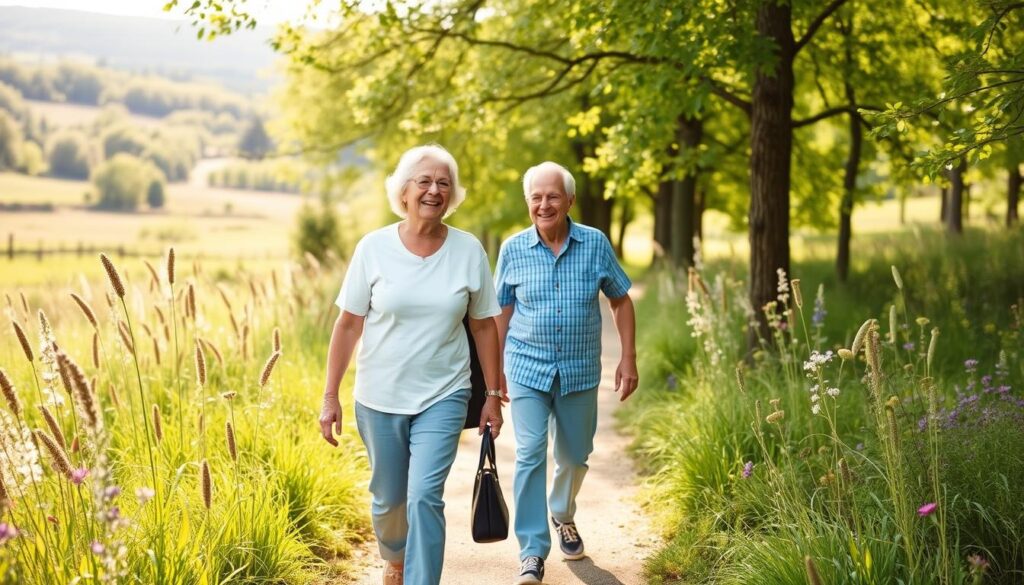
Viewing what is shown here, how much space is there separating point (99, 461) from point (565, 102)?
44.0ft

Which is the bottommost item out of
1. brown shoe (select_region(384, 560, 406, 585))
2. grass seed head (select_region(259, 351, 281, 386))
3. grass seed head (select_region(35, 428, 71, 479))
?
brown shoe (select_region(384, 560, 406, 585))

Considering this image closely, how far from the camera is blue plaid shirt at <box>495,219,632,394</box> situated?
5008mm

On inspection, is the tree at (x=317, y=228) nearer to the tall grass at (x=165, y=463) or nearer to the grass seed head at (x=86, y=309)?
the tall grass at (x=165, y=463)

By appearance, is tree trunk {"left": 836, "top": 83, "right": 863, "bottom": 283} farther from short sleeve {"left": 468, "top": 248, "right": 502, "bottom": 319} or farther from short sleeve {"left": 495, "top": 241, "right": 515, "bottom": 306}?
short sleeve {"left": 468, "top": 248, "right": 502, "bottom": 319}

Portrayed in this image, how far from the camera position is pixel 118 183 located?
72812 millimetres


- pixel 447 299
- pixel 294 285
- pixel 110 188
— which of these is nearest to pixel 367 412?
pixel 447 299

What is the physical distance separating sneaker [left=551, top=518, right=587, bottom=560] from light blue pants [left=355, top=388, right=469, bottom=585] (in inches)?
46.0

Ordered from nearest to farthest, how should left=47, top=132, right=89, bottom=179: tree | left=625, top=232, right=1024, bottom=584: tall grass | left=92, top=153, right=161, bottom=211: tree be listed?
1. left=625, top=232, right=1024, bottom=584: tall grass
2. left=47, top=132, right=89, bottom=179: tree
3. left=92, top=153, right=161, bottom=211: tree

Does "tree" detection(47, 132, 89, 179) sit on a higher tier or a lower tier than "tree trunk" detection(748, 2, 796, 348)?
higher

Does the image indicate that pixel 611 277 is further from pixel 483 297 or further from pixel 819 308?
pixel 819 308

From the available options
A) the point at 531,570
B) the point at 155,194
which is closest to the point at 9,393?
the point at 531,570

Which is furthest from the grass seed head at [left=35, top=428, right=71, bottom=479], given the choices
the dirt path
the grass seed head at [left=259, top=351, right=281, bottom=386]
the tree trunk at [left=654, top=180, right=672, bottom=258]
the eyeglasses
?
the tree trunk at [left=654, top=180, right=672, bottom=258]

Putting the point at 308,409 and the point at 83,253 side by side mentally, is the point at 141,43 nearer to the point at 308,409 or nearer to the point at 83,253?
the point at 83,253

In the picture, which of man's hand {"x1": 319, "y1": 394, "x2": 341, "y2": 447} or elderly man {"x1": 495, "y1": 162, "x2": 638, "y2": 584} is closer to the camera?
man's hand {"x1": 319, "y1": 394, "x2": 341, "y2": 447}
